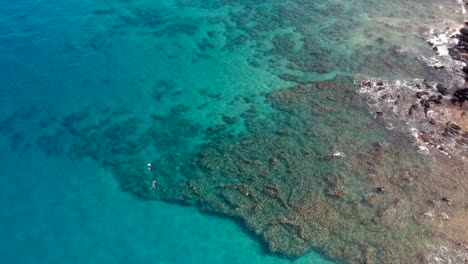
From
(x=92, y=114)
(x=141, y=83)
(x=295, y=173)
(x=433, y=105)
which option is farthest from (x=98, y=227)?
(x=433, y=105)

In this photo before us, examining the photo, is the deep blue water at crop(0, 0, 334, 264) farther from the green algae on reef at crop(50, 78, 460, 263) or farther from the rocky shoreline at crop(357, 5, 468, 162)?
the rocky shoreline at crop(357, 5, 468, 162)

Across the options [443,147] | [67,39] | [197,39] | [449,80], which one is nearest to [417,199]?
[443,147]

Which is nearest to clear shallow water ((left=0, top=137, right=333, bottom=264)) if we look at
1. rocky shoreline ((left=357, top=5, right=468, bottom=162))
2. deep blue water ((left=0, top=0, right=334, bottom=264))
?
deep blue water ((left=0, top=0, right=334, bottom=264))

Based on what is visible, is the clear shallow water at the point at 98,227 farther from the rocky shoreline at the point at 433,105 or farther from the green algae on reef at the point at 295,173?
the rocky shoreline at the point at 433,105

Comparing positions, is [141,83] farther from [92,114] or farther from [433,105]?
[433,105]

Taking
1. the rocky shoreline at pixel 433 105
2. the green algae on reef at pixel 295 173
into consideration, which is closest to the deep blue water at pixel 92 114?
the green algae on reef at pixel 295 173

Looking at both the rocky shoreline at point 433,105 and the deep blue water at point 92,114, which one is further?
the rocky shoreline at point 433,105
